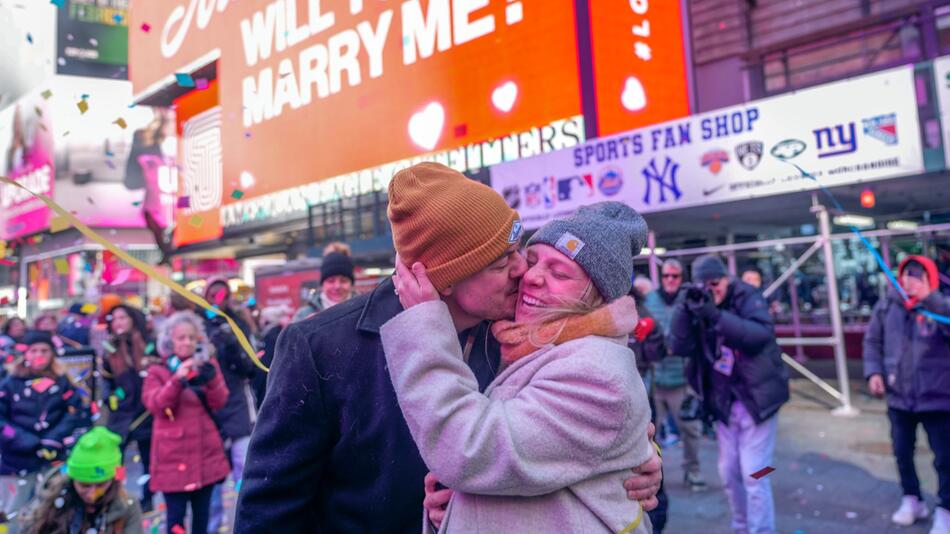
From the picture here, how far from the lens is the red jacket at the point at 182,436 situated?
4613mm

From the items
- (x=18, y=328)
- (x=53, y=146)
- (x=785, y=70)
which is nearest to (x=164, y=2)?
(x=18, y=328)

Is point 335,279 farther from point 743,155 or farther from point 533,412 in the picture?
point 743,155

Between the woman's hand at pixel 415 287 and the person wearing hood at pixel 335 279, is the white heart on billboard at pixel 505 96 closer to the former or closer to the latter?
the person wearing hood at pixel 335 279

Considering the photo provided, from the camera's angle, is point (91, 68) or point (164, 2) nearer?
point (91, 68)

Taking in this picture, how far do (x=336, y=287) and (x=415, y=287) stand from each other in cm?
344

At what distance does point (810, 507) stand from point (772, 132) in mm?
4335

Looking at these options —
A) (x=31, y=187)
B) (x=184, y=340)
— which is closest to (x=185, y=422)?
(x=184, y=340)

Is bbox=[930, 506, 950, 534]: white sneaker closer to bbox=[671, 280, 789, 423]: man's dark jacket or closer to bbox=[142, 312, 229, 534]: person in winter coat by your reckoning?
bbox=[671, 280, 789, 423]: man's dark jacket

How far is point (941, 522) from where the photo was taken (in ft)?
15.1

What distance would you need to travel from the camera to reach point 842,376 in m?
8.50

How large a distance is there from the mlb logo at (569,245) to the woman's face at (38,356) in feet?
17.9

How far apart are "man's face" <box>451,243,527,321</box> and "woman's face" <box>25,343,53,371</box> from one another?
5.24m

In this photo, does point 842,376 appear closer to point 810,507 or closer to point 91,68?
point 810,507

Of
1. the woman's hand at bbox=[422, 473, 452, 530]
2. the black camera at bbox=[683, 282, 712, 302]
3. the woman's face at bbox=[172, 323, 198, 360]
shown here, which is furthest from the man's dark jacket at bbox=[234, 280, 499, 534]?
the woman's face at bbox=[172, 323, 198, 360]
